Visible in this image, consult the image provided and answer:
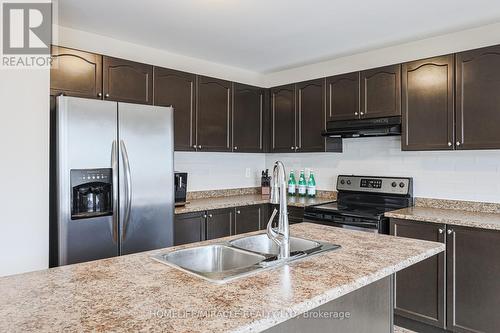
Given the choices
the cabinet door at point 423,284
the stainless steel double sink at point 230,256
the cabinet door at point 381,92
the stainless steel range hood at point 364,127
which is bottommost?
the cabinet door at point 423,284

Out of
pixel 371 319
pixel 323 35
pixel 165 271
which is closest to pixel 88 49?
pixel 323 35

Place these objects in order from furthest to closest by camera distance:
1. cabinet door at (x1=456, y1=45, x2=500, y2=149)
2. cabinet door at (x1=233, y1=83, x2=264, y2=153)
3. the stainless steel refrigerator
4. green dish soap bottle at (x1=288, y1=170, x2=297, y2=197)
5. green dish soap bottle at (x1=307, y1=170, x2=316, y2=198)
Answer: green dish soap bottle at (x1=288, y1=170, x2=297, y2=197)
green dish soap bottle at (x1=307, y1=170, x2=316, y2=198)
cabinet door at (x1=233, y1=83, x2=264, y2=153)
cabinet door at (x1=456, y1=45, x2=500, y2=149)
the stainless steel refrigerator

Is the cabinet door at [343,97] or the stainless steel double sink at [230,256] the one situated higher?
the cabinet door at [343,97]

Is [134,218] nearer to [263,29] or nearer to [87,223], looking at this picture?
[87,223]

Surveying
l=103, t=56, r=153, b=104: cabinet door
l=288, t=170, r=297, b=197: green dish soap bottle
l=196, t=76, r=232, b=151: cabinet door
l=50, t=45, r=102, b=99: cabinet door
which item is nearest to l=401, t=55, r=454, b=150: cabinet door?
l=288, t=170, r=297, b=197: green dish soap bottle

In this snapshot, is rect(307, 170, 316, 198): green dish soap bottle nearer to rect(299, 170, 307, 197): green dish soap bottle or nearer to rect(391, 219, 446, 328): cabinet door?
rect(299, 170, 307, 197): green dish soap bottle

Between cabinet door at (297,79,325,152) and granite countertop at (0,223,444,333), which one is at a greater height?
cabinet door at (297,79,325,152)

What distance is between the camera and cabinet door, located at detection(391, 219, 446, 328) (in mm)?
2680

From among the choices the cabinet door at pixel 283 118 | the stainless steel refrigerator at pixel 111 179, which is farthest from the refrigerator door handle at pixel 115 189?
the cabinet door at pixel 283 118

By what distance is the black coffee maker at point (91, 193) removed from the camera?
2.40 meters

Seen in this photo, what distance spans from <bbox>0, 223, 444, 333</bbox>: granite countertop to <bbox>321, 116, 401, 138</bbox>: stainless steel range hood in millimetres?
1871

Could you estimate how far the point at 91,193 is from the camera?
8.13 feet

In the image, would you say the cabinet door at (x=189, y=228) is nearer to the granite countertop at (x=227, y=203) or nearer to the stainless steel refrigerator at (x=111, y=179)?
the granite countertop at (x=227, y=203)

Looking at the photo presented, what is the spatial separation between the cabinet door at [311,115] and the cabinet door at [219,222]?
110 cm
